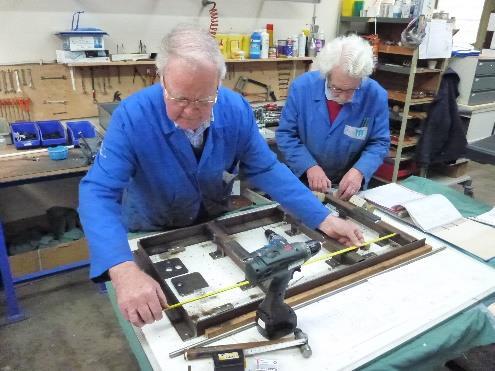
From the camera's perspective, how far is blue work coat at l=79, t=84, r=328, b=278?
1107mm

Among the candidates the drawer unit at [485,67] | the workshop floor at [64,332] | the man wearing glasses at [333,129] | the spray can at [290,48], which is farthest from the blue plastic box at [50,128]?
the drawer unit at [485,67]

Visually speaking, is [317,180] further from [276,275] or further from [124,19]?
[124,19]

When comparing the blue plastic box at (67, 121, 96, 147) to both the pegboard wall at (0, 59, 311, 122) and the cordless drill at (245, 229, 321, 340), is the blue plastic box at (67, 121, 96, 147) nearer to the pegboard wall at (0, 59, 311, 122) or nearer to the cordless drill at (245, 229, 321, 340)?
the pegboard wall at (0, 59, 311, 122)

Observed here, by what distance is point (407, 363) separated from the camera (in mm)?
964

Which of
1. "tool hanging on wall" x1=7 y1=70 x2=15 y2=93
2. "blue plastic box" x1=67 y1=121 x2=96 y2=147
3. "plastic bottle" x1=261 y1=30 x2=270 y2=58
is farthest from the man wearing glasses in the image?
"tool hanging on wall" x1=7 y1=70 x2=15 y2=93

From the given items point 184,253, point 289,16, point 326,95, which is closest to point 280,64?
point 289,16

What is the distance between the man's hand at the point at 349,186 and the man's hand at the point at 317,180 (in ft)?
0.23

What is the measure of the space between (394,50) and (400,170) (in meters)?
1.07

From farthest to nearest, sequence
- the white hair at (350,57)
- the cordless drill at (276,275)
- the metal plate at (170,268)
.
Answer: the white hair at (350,57), the metal plate at (170,268), the cordless drill at (276,275)

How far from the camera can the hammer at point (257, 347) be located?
91cm

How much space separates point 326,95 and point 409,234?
814mm

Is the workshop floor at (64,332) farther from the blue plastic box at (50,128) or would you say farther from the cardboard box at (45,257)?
the blue plastic box at (50,128)

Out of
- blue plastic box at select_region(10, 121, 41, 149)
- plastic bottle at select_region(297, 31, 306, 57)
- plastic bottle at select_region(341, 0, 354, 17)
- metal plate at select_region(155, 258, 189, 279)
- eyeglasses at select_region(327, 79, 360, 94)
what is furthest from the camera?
plastic bottle at select_region(341, 0, 354, 17)

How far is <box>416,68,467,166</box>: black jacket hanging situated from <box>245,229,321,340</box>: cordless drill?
9.50ft
